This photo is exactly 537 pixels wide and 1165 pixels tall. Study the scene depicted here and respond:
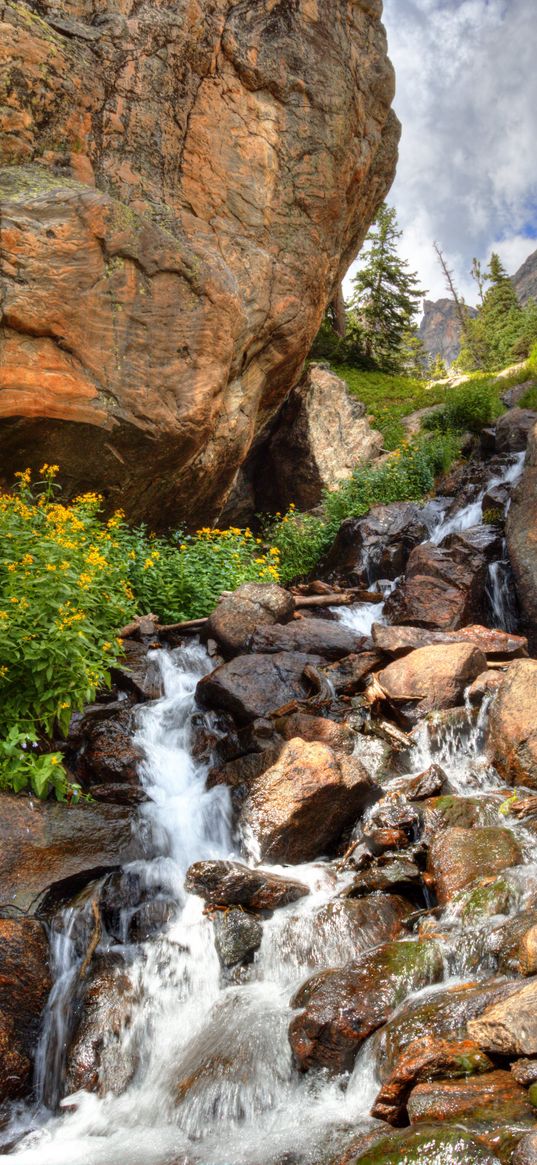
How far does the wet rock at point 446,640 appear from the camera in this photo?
845cm

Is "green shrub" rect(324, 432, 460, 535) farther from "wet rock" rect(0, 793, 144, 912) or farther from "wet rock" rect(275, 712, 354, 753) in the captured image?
"wet rock" rect(0, 793, 144, 912)

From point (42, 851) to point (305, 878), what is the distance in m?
1.94

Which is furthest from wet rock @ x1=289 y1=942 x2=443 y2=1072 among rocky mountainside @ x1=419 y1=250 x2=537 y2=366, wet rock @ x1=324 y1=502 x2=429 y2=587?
rocky mountainside @ x1=419 y1=250 x2=537 y2=366

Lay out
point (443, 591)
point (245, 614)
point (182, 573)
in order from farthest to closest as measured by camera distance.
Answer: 1. point (443, 591)
2. point (182, 573)
3. point (245, 614)

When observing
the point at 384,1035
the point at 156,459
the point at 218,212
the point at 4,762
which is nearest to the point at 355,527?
the point at 156,459

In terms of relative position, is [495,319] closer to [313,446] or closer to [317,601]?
[313,446]

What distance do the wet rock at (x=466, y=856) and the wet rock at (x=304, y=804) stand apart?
0.90m

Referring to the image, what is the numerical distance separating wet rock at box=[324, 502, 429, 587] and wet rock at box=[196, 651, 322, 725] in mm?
4906

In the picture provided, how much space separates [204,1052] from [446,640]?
5672 millimetres

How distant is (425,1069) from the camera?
296 centimetres

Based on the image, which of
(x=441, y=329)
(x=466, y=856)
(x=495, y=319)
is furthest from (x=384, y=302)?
(x=441, y=329)

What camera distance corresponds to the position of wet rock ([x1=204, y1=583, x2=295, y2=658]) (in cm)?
854

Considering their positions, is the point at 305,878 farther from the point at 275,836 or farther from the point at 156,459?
the point at 156,459

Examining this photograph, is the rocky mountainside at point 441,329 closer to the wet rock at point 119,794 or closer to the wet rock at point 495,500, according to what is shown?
the wet rock at point 495,500
